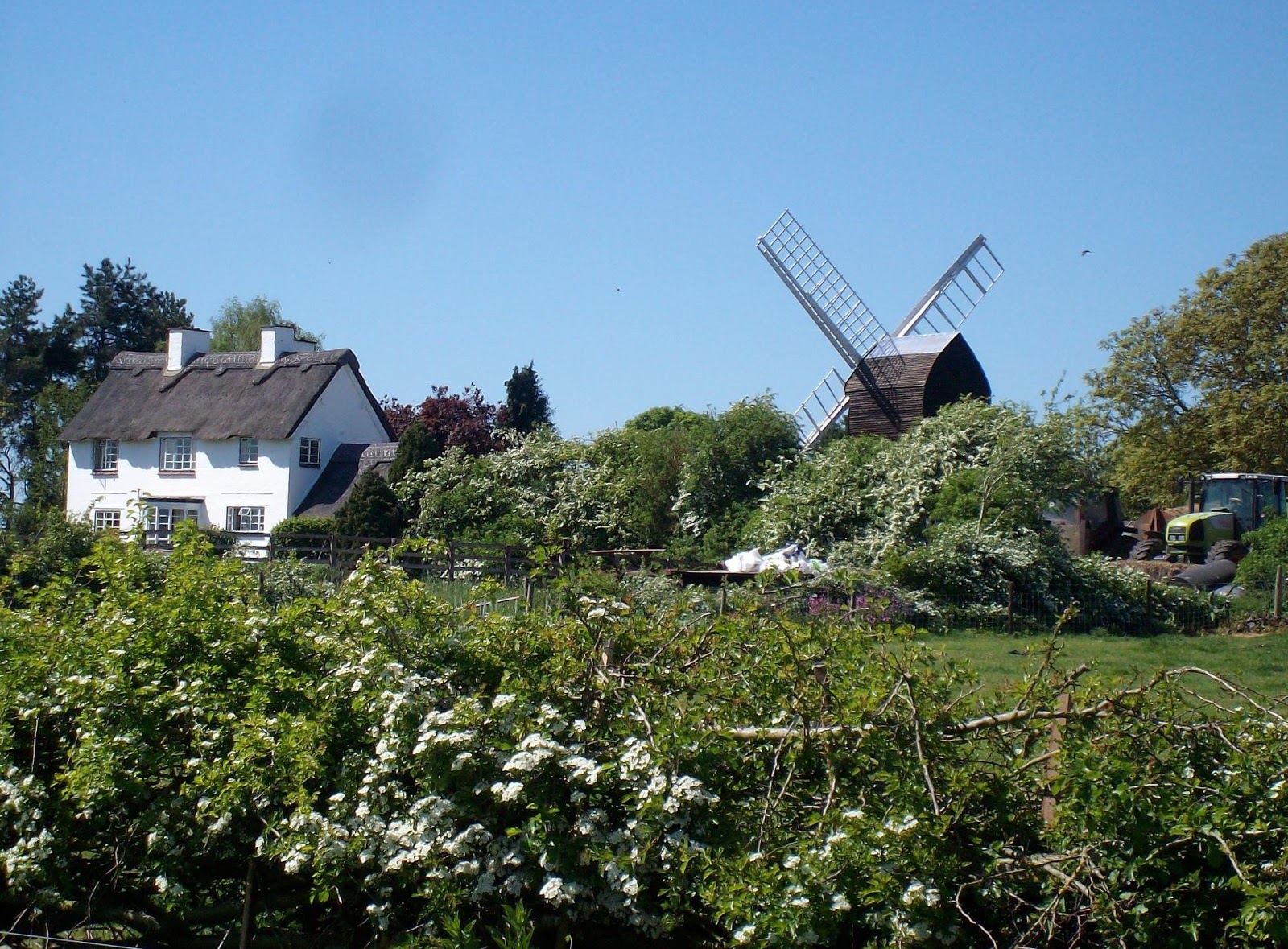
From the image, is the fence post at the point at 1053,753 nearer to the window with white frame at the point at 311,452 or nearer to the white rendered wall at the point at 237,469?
the white rendered wall at the point at 237,469

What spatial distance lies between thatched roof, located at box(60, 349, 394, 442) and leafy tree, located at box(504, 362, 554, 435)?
5.67 metres

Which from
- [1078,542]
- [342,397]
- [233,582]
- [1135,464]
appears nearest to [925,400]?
[1078,542]

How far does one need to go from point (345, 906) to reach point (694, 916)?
4.87 feet

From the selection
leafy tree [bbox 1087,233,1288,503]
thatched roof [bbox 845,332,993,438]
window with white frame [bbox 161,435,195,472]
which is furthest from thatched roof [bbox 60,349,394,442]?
leafy tree [bbox 1087,233,1288,503]

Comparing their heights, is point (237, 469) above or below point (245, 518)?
above

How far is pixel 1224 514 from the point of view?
3133 cm

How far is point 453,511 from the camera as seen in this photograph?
32.6 m

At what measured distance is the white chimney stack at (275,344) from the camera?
4522 centimetres

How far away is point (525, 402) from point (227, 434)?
12.8 meters

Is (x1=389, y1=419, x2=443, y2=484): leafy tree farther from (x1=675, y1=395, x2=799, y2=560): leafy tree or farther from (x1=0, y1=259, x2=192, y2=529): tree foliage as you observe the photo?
(x1=0, y1=259, x2=192, y2=529): tree foliage

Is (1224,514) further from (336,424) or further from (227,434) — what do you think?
(227,434)

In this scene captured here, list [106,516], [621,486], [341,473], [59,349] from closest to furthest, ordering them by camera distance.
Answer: [621,486]
[341,473]
[106,516]
[59,349]

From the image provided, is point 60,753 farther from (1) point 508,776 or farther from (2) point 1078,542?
(2) point 1078,542

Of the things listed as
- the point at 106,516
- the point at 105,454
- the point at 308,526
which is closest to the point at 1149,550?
the point at 308,526
